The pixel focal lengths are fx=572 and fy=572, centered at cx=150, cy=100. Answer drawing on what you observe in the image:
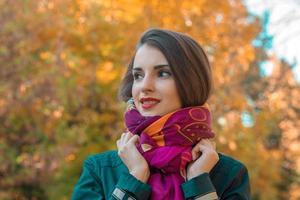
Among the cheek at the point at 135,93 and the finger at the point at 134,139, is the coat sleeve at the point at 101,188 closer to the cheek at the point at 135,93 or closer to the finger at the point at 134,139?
the finger at the point at 134,139

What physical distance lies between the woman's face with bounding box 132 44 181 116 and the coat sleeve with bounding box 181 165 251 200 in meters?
0.26

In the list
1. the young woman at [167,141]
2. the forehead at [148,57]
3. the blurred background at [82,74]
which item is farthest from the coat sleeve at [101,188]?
the blurred background at [82,74]

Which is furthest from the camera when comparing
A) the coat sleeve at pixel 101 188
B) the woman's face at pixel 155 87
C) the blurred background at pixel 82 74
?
the blurred background at pixel 82 74

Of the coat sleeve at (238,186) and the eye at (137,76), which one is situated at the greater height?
the eye at (137,76)

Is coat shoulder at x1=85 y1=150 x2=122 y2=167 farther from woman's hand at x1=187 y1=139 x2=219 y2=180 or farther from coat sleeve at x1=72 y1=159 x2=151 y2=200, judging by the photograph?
woman's hand at x1=187 y1=139 x2=219 y2=180

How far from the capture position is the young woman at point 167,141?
5.98 feet

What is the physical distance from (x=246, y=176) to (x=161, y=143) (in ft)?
1.09

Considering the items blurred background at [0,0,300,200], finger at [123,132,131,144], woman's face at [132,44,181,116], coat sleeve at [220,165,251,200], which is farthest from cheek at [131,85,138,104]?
blurred background at [0,0,300,200]

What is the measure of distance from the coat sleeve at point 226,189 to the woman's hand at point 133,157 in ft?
0.43

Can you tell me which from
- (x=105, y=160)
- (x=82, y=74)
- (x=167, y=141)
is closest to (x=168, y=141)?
(x=167, y=141)

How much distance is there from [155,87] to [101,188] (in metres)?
0.38

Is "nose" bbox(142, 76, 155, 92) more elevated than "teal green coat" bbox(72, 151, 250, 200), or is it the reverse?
"nose" bbox(142, 76, 155, 92)

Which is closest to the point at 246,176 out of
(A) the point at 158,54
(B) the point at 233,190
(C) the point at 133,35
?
(B) the point at 233,190

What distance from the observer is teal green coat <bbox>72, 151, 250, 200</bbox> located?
1782mm
